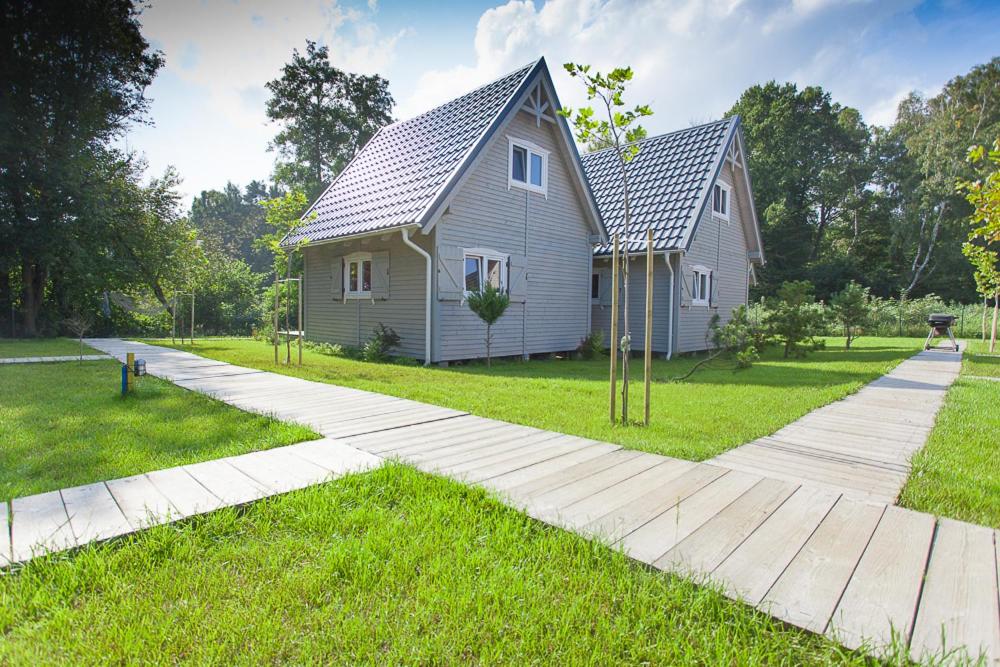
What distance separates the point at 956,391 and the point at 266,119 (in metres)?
31.0

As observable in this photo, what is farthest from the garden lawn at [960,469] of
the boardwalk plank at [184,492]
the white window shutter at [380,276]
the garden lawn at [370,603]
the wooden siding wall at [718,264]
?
the white window shutter at [380,276]

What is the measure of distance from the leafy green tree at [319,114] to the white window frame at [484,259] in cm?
2062

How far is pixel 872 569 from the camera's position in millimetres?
2033

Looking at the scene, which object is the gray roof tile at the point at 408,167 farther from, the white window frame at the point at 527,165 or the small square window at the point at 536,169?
the small square window at the point at 536,169

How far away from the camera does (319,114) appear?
27.7 meters

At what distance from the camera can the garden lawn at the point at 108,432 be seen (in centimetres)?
318

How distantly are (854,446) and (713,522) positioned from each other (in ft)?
Result: 7.94

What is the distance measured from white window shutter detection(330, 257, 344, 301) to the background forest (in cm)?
159

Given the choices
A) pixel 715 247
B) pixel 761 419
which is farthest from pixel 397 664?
pixel 715 247

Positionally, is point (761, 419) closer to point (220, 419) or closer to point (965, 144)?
point (220, 419)

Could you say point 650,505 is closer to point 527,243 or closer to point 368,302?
point 527,243

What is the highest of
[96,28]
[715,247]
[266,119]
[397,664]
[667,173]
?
[266,119]

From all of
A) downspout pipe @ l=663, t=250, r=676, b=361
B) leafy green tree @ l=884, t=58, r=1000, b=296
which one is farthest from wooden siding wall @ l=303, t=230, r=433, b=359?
leafy green tree @ l=884, t=58, r=1000, b=296

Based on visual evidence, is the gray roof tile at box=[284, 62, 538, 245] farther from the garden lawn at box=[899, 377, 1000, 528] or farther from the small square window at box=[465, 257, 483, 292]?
the garden lawn at box=[899, 377, 1000, 528]
